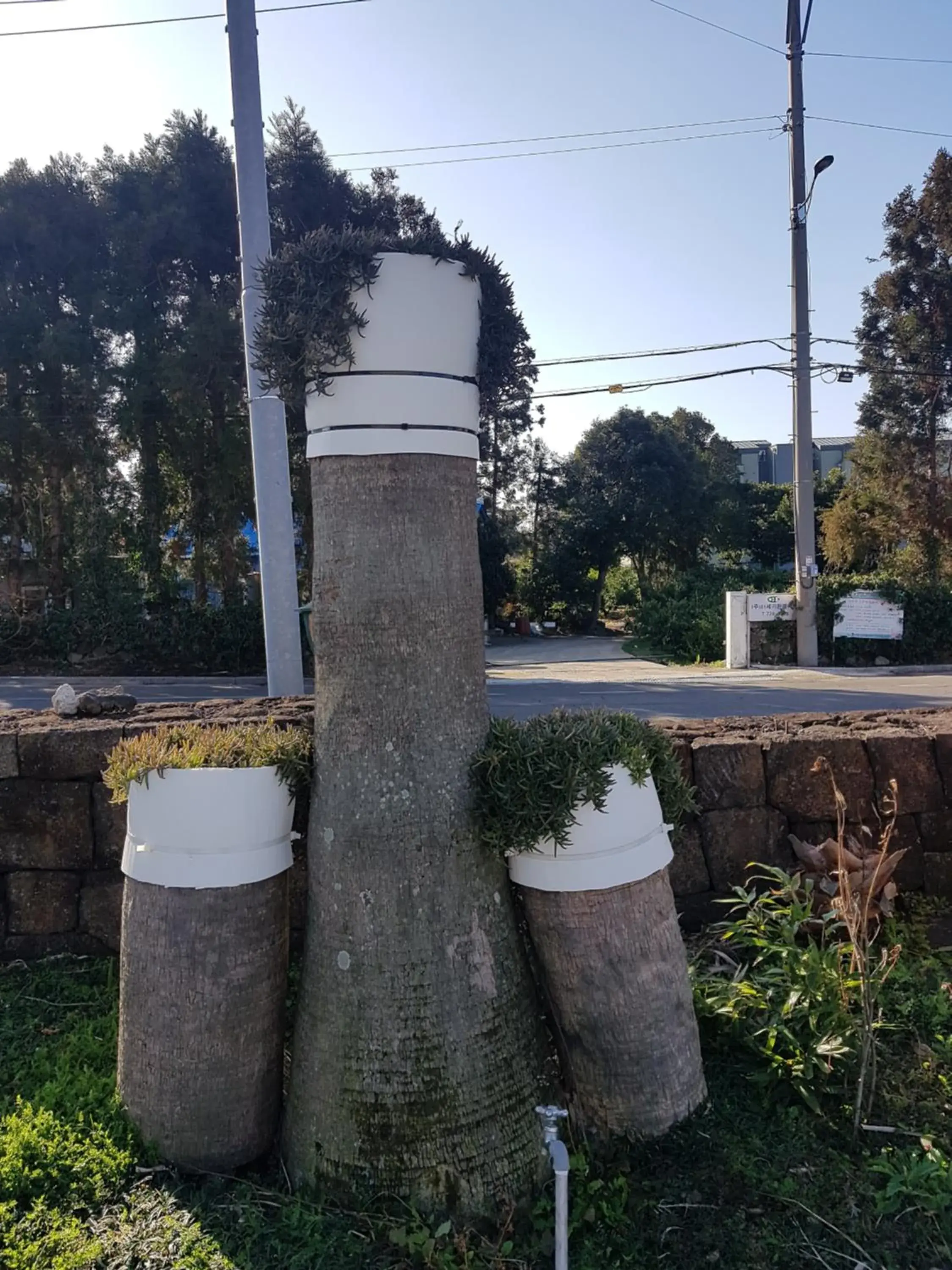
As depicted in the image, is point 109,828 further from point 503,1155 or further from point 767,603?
point 767,603

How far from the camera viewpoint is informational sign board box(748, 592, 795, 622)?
15.5 meters

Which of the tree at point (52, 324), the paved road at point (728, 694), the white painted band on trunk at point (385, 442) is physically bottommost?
the paved road at point (728, 694)

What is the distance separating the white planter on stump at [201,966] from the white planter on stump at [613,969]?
70cm

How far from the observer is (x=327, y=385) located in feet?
7.64

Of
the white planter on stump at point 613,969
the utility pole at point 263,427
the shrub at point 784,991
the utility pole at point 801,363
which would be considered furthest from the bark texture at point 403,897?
the utility pole at point 801,363

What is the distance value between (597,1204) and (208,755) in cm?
142

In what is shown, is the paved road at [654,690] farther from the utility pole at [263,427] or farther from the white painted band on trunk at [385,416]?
the white painted band on trunk at [385,416]

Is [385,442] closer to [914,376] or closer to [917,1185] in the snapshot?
[917,1185]

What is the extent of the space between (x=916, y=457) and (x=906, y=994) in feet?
59.5

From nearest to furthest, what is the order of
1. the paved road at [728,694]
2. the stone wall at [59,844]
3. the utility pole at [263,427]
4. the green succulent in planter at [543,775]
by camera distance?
1. the green succulent in planter at [543,775]
2. the stone wall at [59,844]
3. the utility pole at [263,427]
4. the paved road at [728,694]

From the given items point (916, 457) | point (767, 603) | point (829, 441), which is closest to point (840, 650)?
point (767, 603)

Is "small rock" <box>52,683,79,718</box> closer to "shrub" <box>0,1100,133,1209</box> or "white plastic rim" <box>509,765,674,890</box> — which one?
"shrub" <box>0,1100,133,1209</box>

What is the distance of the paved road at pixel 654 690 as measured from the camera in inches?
416

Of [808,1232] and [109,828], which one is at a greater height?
[109,828]
